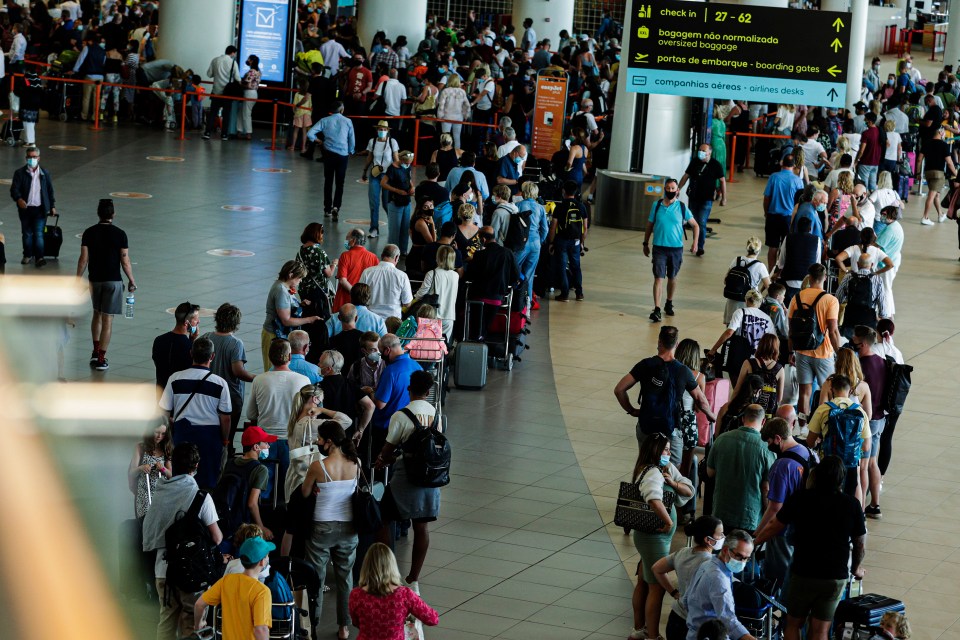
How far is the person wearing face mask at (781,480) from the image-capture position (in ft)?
28.3

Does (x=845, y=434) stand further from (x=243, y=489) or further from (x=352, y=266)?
(x=352, y=266)

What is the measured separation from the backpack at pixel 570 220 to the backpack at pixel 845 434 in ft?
24.7

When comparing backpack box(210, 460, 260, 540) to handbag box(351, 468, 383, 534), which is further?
handbag box(351, 468, 383, 534)

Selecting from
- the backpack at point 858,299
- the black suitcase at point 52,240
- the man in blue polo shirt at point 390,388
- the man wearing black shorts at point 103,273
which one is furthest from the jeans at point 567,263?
the man in blue polo shirt at point 390,388

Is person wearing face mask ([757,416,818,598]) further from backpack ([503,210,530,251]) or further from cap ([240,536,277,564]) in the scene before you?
backpack ([503,210,530,251])

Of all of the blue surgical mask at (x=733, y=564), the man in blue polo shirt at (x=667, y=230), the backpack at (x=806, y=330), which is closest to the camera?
the blue surgical mask at (x=733, y=564)

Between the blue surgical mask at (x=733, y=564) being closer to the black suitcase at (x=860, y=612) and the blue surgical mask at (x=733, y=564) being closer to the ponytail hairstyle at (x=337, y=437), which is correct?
the black suitcase at (x=860, y=612)

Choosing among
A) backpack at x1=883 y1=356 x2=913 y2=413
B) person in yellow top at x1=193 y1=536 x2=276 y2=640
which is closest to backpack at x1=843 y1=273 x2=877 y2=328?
backpack at x1=883 y1=356 x2=913 y2=413

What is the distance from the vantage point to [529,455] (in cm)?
1207

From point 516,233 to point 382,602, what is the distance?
945cm

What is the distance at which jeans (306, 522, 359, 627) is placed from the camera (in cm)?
816

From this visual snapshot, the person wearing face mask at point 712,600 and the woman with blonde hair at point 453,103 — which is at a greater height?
the woman with blonde hair at point 453,103

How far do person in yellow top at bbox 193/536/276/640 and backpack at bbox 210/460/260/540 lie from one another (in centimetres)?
127

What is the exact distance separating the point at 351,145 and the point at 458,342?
800cm
